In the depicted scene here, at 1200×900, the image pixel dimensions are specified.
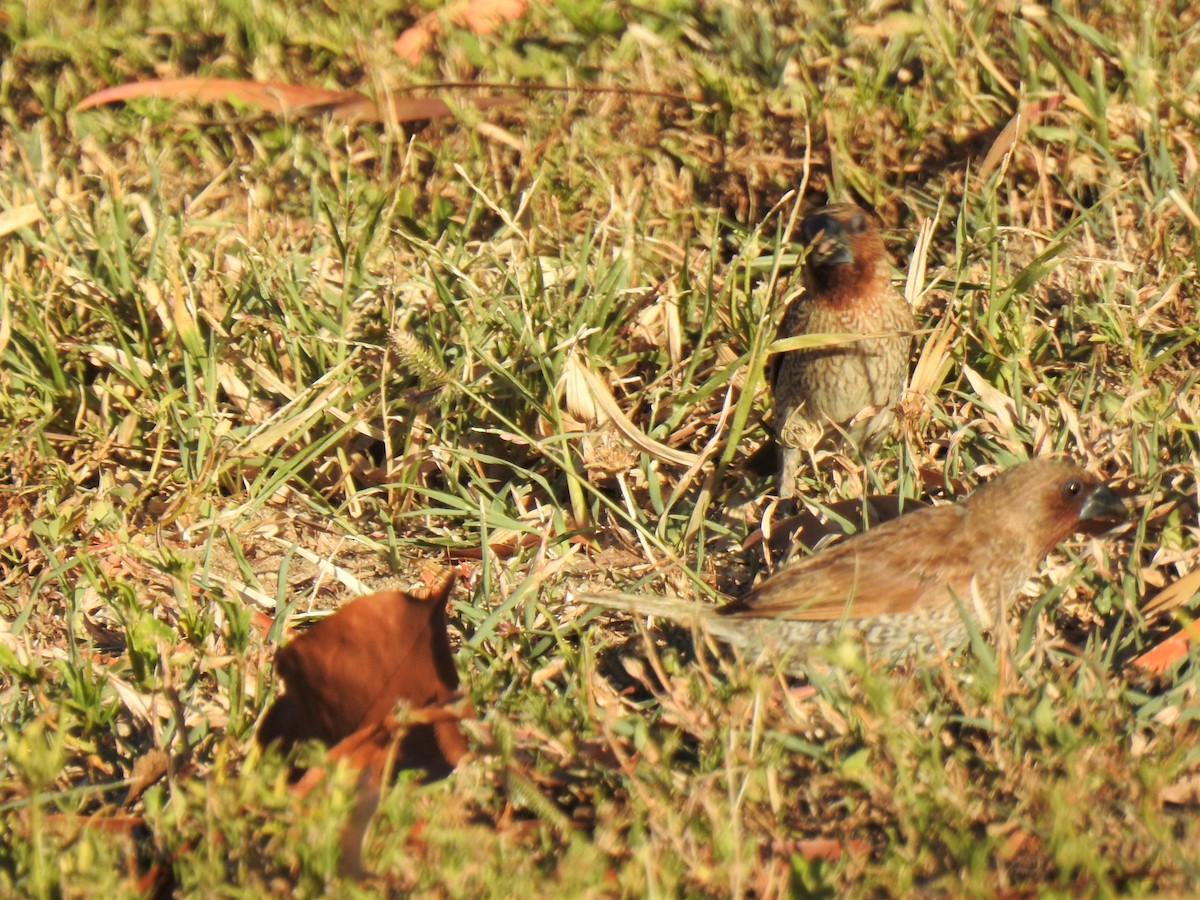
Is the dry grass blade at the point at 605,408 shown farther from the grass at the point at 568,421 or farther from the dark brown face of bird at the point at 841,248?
the dark brown face of bird at the point at 841,248

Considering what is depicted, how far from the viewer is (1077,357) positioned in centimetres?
464

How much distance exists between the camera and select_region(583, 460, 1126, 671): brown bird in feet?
11.8

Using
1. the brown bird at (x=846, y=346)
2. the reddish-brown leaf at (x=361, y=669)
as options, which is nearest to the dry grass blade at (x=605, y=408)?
the brown bird at (x=846, y=346)

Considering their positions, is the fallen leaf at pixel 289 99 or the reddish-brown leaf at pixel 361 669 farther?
the fallen leaf at pixel 289 99

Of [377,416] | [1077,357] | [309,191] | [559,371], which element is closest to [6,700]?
[377,416]

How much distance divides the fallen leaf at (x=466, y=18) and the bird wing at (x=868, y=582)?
314cm

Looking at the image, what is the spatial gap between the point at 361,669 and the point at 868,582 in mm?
1259

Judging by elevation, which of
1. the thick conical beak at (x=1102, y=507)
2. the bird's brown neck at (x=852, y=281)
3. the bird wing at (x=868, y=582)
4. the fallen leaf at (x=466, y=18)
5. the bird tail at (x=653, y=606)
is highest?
the fallen leaf at (x=466, y=18)

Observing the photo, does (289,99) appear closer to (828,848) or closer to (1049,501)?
(1049,501)

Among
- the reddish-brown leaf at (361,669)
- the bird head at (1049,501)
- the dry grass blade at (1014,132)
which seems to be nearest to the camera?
the reddish-brown leaf at (361,669)

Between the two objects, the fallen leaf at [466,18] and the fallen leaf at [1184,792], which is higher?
the fallen leaf at [466,18]

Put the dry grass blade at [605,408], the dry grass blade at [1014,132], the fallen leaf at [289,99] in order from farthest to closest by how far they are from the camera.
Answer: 1. the fallen leaf at [289,99]
2. the dry grass blade at [1014,132]
3. the dry grass blade at [605,408]

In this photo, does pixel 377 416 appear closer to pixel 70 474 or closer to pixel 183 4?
pixel 70 474

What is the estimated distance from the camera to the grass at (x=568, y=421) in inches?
111
